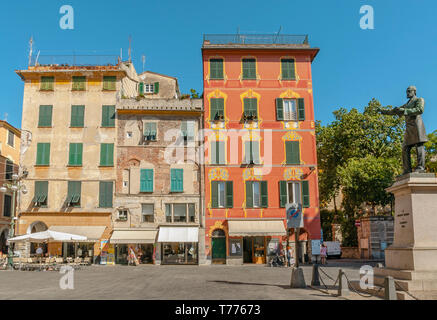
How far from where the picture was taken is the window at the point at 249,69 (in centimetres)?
3344

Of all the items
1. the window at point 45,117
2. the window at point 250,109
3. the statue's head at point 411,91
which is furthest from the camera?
the window at point 250,109

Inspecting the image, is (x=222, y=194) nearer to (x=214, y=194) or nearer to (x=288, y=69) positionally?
(x=214, y=194)

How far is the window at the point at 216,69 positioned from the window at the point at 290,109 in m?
4.98

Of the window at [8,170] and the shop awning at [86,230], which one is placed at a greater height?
the window at [8,170]

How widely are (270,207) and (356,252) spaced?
11.9m

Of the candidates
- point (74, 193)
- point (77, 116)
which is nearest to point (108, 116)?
point (77, 116)

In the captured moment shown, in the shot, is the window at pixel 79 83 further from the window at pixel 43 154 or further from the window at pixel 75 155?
the window at pixel 43 154

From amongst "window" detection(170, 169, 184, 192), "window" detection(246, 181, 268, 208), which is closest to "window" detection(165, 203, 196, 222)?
"window" detection(170, 169, 184, 192)

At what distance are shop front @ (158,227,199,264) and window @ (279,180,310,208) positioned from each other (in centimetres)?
678

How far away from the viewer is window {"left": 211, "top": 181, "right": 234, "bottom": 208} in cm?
3145

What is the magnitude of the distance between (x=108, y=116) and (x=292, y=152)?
1421 cm

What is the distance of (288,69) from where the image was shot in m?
33.6

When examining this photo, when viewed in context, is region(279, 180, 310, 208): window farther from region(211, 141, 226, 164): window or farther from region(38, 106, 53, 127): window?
region(38, 106, 53, 127): window

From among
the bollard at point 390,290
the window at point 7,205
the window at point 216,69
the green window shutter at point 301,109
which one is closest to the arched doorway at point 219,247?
the green window shutter at point 301,109
